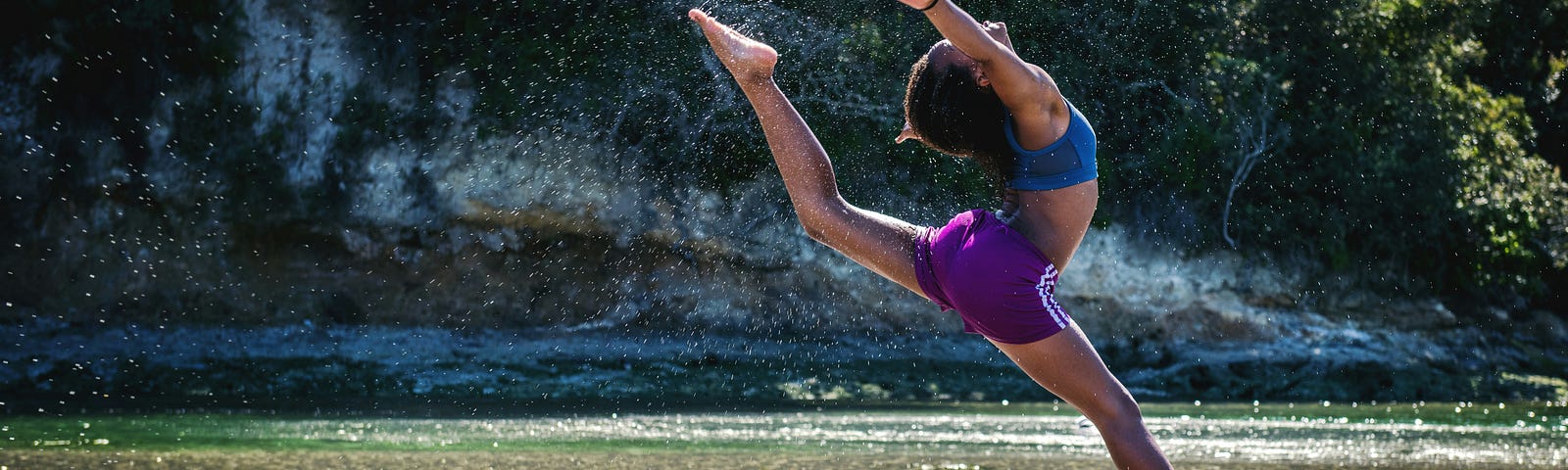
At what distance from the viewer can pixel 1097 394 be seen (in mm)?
3652

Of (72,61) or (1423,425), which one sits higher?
(72,61)

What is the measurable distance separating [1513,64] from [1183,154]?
6393 millimetres

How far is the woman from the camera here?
3.65 metres

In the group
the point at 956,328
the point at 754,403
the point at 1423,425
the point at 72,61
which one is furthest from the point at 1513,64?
the point at 72,61

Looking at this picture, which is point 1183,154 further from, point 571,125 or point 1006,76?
point 1006,76

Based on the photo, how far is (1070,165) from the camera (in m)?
3.79

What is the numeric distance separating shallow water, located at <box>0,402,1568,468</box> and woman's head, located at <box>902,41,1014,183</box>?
279 centimetres

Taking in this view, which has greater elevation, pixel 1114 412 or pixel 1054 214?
pixel 1054 214

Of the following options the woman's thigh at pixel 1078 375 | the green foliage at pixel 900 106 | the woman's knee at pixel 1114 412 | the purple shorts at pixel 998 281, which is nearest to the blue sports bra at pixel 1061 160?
the purple shorts at pixel 998 281

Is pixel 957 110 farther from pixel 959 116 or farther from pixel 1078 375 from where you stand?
pixel 1078 375

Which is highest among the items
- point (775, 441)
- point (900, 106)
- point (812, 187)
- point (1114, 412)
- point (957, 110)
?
point (900, 106)

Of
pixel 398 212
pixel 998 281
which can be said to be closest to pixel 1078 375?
pixel 998 281

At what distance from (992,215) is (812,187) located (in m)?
0.48

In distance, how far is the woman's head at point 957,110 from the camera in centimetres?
388
